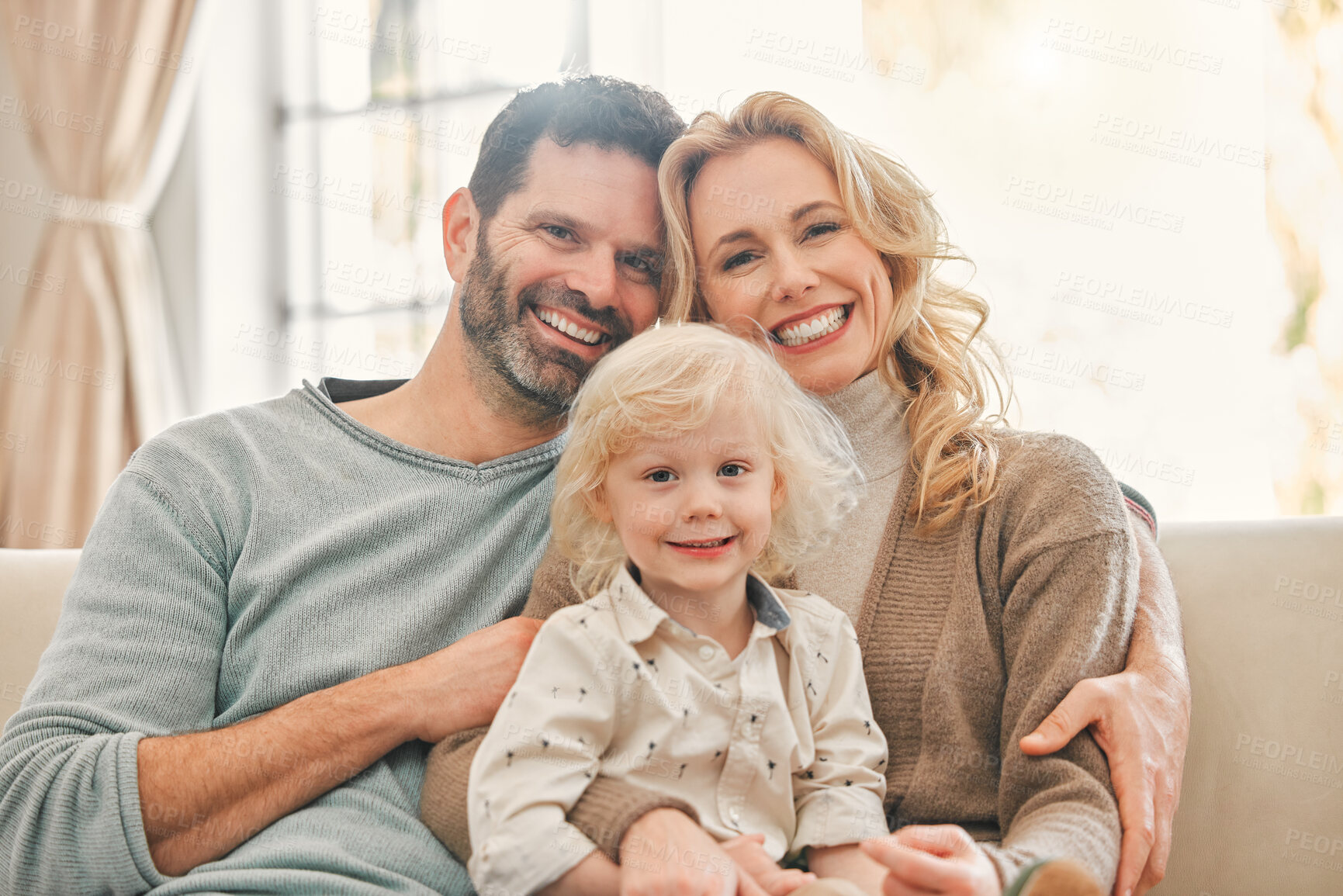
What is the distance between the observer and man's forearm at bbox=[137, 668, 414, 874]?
49.2 inches

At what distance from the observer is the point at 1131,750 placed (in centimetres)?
115

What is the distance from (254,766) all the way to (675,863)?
0.60 metres

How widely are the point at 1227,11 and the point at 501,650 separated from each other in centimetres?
283

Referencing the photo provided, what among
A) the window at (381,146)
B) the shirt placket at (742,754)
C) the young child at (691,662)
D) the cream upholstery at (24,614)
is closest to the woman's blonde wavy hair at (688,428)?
the young child at (691,662)

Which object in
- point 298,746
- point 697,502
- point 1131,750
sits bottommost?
point 298,746

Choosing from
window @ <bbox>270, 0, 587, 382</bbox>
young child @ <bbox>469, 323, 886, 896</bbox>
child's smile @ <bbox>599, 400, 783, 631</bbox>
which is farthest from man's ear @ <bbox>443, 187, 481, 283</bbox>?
window @ <bbox>270, 0, 587, 382</bbox>

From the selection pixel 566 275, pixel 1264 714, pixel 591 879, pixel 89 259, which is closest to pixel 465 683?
pixel 591 879

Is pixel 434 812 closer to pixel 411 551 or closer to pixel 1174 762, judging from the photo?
pixel 411 551

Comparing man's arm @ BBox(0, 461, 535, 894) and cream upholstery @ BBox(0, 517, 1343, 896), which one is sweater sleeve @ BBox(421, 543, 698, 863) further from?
cream upholstery @ BBox(0, 517, 1343, 896)

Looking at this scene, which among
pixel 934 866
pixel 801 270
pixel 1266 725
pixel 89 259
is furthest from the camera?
pixel 89 259

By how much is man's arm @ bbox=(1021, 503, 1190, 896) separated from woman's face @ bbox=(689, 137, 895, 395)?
570 mm

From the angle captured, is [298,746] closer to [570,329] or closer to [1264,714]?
[570,329]

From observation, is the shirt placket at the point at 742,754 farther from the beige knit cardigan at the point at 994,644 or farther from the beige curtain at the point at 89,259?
the beige curtain at the point at 89,259

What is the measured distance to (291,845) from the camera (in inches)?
47.9
